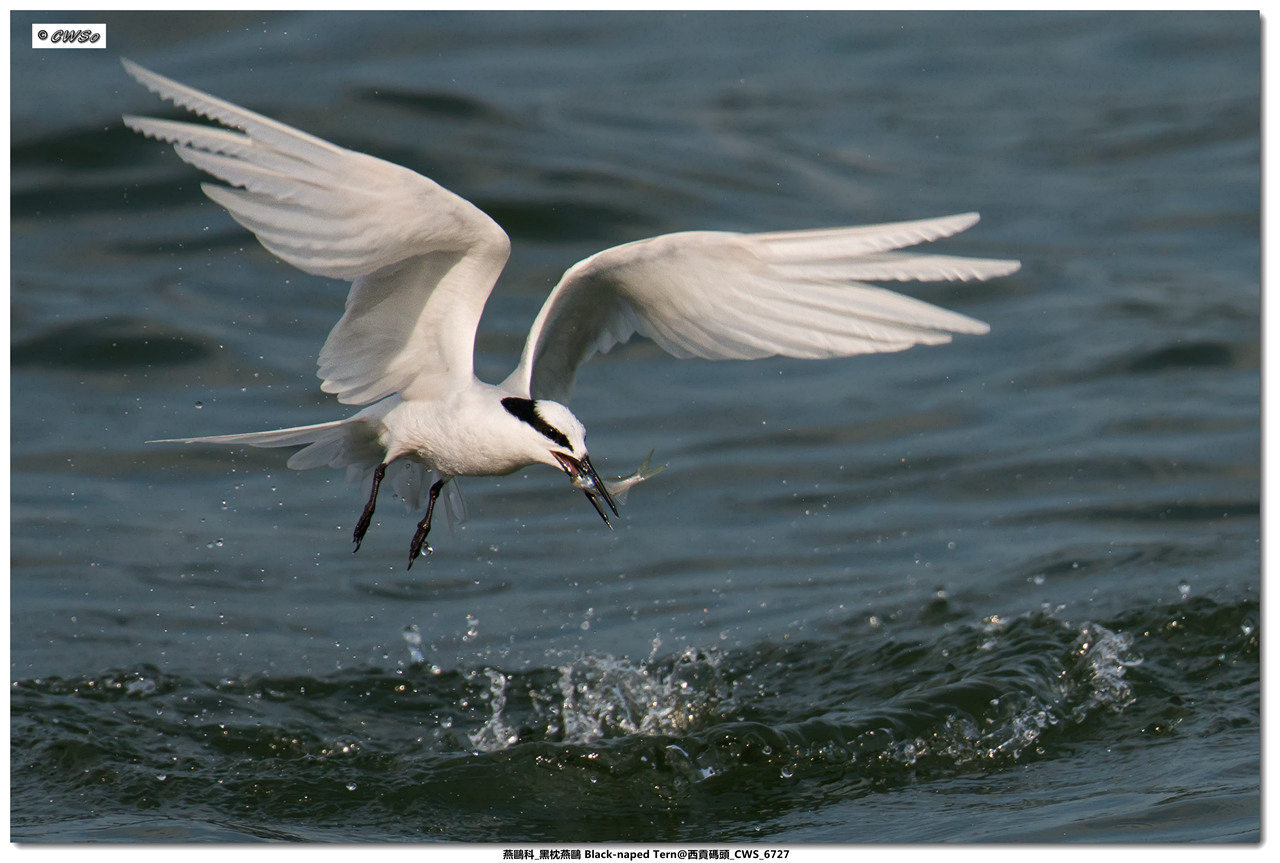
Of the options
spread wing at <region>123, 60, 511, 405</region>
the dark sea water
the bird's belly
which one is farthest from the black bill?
the dark sea water

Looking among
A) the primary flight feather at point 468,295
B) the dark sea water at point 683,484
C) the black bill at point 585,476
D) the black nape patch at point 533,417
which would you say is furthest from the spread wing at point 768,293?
the dark sea water at point 683,484

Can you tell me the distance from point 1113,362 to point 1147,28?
7.08 m

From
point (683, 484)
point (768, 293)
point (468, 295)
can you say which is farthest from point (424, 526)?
point (683, 484)

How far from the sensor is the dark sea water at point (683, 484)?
679 centimetres

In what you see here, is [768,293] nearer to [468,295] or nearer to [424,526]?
[468,295]

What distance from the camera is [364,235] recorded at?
552 cm

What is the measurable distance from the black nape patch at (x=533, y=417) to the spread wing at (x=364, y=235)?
0.44 m

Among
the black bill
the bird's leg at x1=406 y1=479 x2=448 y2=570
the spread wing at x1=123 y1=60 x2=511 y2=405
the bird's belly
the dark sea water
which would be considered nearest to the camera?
the spread wing at x1=123 y1=60 x2=511 y2=405

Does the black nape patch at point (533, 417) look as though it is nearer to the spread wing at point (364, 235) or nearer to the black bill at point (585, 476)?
the black bill at point (585, 476)

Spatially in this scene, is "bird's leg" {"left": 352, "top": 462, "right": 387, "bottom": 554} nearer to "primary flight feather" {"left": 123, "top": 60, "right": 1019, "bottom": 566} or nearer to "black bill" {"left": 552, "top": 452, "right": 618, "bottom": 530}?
"primary flight feather" {"left": 123, "top": 60, "right": 1019, "bottom": 566}

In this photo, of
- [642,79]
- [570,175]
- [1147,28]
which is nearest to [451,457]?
[570,175]

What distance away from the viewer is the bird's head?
18.8 ft

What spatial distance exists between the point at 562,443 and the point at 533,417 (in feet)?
0.58

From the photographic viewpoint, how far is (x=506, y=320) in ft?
41.4
